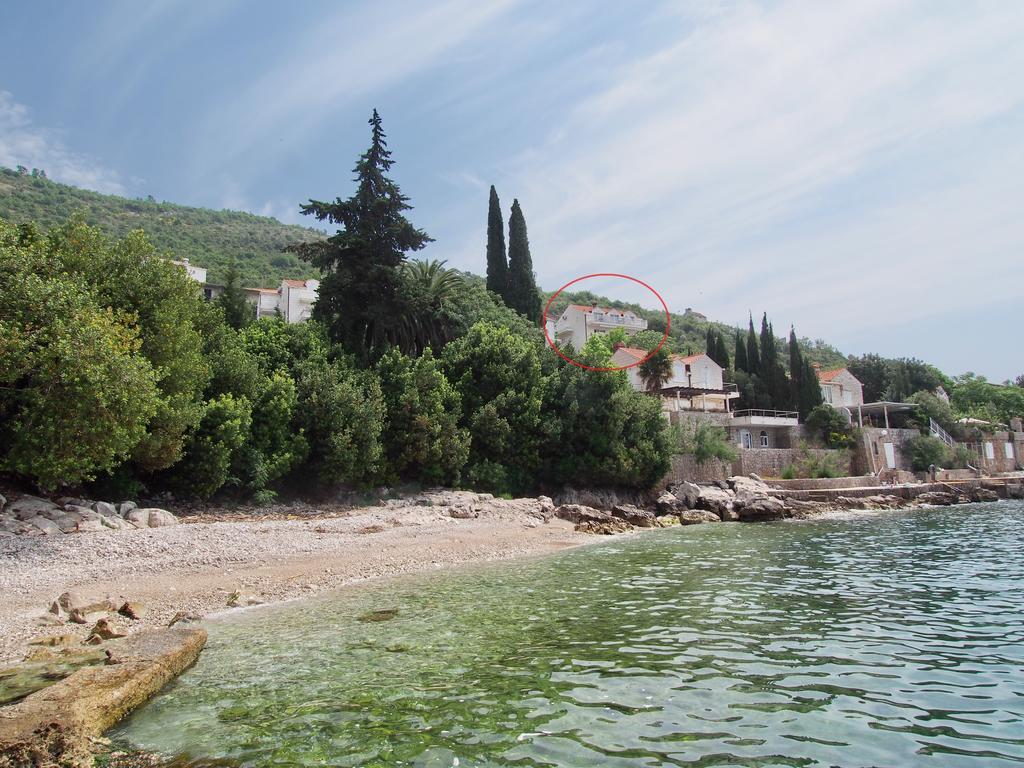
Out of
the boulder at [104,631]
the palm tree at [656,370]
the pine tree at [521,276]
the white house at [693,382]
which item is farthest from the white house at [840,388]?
the boulder at [104,631]

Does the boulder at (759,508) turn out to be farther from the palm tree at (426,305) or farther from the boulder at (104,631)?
the boulder at (104,631)

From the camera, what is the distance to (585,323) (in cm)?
7869

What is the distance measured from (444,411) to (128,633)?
2038 centimetres

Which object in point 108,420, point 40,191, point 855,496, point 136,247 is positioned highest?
point 40,191

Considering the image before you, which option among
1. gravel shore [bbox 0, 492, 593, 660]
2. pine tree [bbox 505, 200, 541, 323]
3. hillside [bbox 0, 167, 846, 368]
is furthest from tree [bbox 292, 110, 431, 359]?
hillside [bbox 0, 167, 846, 368]

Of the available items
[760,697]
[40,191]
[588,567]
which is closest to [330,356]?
[588,567]

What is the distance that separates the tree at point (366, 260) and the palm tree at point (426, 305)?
60 cm

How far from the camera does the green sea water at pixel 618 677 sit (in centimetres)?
541

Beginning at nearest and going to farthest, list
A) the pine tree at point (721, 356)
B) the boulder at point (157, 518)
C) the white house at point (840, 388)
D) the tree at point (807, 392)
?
the boulder at point (157, 518)
the tree at point (807, 392)
the pine tree at point (721, 356)
the white house at point (840, 388)

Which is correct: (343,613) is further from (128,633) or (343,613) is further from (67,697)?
(67,697)

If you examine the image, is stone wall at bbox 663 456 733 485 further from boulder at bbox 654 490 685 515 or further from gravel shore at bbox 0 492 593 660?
gravel shore at bbox 0 492 593 660

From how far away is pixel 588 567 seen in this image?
1642cm

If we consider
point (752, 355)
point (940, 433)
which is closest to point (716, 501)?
point (940, 433)

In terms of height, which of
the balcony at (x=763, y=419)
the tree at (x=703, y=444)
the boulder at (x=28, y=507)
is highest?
the balcony at (x=763, y=419)
